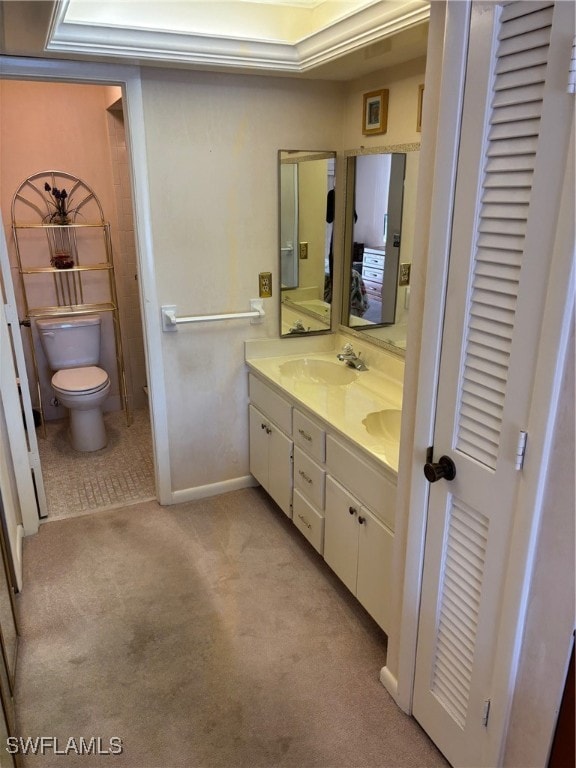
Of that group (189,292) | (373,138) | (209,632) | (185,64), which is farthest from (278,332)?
(209,632)

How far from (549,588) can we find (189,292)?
2.10 m

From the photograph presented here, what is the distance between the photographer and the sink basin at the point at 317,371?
2852 millimetres

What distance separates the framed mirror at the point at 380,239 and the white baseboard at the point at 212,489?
1.08 meters

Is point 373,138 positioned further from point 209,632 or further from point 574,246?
point 209,632

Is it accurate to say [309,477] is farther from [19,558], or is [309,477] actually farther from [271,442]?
[19,558]

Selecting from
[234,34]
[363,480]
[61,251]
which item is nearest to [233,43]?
[234,34]

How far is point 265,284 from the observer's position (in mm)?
2947

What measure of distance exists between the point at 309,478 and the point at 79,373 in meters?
2.02

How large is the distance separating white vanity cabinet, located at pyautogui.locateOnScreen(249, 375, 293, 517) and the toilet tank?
1.48 meters

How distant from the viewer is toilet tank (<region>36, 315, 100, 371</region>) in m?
3.78

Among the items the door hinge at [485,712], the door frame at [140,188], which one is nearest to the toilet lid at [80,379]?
the door frame at [140,188]

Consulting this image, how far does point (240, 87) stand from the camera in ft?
8.64

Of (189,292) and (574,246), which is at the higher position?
(574,246)

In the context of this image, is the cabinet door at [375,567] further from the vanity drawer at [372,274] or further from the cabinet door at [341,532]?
the vanity drawer at [372,274]
